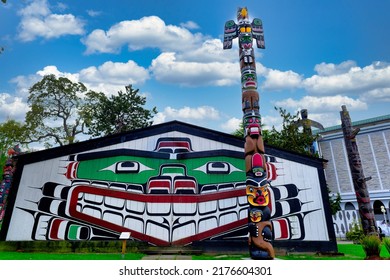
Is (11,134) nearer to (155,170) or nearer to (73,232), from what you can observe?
(73,232)

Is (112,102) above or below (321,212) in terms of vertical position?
above

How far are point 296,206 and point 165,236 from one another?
5.04 meters

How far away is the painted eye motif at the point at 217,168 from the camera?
10.2m

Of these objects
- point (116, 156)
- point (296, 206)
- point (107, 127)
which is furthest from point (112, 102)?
point (296, 206)

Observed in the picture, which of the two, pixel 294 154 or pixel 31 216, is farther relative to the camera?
pixel 294 154

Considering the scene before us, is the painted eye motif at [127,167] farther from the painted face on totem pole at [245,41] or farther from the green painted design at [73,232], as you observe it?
the painted face on totem pole at [245,41]

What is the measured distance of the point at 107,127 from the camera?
25375 mm

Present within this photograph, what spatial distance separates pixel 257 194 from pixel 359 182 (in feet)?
18.4

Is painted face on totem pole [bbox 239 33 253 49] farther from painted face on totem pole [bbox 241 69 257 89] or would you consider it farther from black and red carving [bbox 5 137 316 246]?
black and red carving [bbox 5 137 316 246]

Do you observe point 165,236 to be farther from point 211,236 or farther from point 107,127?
point 107,127

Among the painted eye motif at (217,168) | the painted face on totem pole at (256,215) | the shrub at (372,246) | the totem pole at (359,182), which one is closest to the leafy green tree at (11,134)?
the painted eye motif at (217,168)

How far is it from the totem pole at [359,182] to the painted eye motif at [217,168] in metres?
4.81

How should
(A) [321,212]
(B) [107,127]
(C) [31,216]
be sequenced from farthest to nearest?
(B) [107,127]
(A) [321,212]
(C) [31,216]

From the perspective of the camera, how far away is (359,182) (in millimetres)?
10312
